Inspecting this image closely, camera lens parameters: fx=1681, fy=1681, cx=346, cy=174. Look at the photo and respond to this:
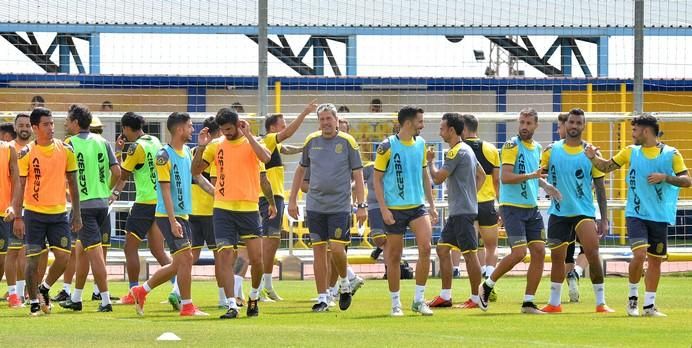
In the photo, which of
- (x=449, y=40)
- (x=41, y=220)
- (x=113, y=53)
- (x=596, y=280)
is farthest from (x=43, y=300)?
→ (x=449, y=40)

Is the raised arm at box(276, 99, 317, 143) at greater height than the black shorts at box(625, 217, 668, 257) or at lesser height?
greater

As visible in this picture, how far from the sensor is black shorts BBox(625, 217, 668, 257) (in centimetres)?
1642

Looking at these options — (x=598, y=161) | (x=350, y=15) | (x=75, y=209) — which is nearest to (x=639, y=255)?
(x=598, y=161)

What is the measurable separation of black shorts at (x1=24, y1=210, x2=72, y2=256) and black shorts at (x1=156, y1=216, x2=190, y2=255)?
0.95 metres

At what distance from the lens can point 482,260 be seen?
21.5 meters

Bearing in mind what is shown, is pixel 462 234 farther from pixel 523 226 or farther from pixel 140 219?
pixel 140 219

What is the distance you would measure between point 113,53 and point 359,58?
5.45m

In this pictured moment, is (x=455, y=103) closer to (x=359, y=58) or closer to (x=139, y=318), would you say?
(x=359, y=58)

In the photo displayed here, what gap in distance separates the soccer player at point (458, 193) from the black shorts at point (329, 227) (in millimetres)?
1047

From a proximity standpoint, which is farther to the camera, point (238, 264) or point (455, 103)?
point (455, 103)

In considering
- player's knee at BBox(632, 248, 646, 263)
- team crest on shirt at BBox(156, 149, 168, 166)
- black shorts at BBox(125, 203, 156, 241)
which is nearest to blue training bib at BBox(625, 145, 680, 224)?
player's knee at BBox(632, 248, 646, 263)

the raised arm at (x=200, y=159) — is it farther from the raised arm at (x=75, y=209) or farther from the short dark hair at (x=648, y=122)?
the short dark hair at (x=648, y=122)

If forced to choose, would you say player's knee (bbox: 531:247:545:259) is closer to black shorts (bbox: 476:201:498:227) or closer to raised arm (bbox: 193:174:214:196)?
Result: black shorts (bbox: 476:201:498:227)

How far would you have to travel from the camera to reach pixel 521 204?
1736 cm
